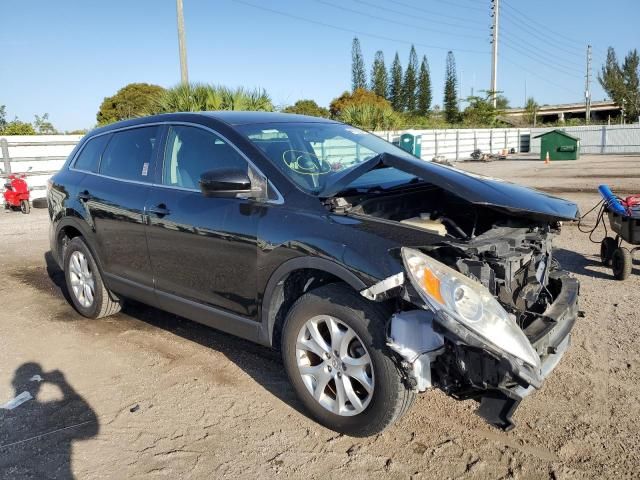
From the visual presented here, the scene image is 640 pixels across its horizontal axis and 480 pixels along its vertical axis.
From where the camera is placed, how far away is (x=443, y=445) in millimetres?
3043

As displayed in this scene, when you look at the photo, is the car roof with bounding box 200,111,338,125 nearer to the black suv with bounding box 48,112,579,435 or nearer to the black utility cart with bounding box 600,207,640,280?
the black suv with bounding box 48,112,579,435

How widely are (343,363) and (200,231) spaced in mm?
1417

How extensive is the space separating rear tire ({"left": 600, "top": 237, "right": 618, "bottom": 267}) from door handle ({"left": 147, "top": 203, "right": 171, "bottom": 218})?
497 cm

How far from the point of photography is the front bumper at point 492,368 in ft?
8.04

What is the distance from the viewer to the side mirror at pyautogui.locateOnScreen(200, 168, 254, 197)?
3398 mm

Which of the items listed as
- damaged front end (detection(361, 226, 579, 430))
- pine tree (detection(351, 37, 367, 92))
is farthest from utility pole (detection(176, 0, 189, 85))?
pine tree (detection(351, 37, 367, 92))

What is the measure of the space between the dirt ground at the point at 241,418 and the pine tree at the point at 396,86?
68667mm

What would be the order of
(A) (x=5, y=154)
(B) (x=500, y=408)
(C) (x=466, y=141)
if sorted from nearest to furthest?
1. (B) (x=500, y=408)
2. (A) (x=5, y=154)
3. (C) (x=466, y=141)

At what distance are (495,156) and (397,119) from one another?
10641 millimetres

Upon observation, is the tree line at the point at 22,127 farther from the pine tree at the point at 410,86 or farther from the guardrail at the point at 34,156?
the pine tree at the point at 410,86

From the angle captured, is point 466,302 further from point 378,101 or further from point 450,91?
point 450,91

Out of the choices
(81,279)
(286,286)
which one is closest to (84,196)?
(81,279)

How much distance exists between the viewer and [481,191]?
10.1 ft

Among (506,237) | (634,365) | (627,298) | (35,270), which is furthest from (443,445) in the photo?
(35,270)
